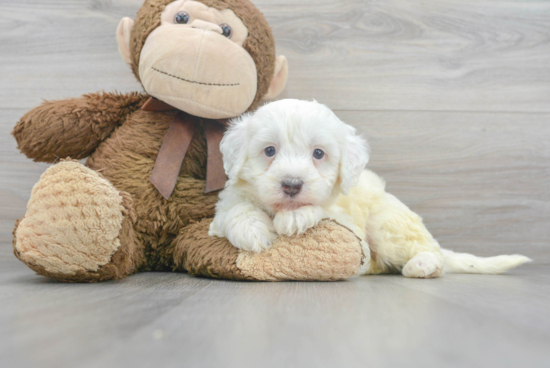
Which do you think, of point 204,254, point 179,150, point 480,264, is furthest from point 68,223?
point 480,264

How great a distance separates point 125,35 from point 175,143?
392 mm

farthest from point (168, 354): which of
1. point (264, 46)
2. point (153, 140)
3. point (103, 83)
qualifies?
point (103, 83)

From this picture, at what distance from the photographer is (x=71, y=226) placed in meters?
0.90

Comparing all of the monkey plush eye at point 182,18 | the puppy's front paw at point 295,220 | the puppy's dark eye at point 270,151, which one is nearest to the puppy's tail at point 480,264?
the puppy's front paw at point 295,220

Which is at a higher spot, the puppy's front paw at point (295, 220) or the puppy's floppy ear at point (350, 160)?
the puppy's floppy ear at point (350, 160)

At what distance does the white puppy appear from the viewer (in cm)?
98

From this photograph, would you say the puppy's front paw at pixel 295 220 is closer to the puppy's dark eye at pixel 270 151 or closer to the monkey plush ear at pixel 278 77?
the puppy's dark eye at pixel 270 151

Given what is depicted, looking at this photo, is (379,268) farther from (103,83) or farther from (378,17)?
(103,83)

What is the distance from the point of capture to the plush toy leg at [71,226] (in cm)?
91

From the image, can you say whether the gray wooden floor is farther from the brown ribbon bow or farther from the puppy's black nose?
the puppy's black nose

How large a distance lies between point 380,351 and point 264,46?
992 millimetres

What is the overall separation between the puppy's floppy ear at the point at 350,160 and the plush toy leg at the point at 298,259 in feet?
0.35

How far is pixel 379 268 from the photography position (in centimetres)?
129

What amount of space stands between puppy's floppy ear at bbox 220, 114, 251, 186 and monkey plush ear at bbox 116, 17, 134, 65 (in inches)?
18.6
